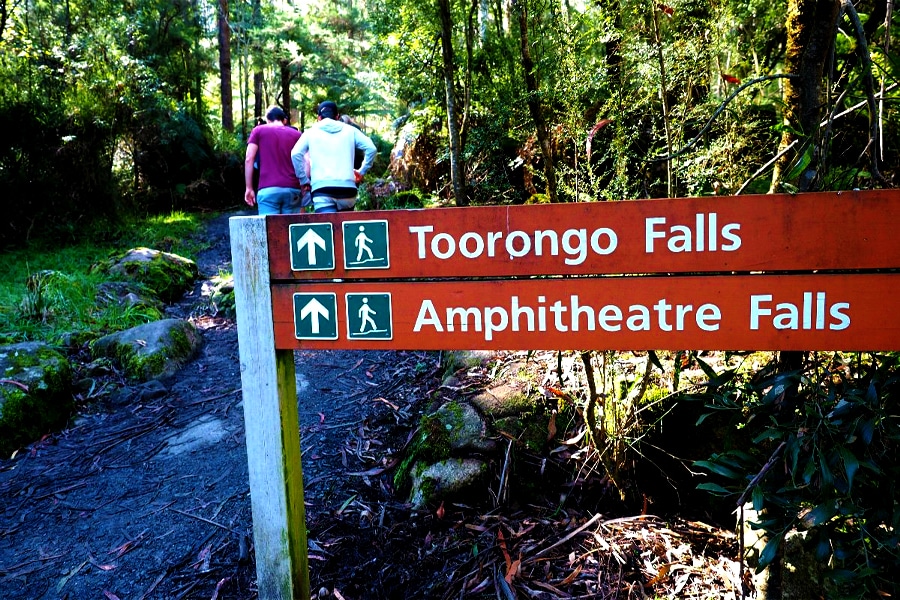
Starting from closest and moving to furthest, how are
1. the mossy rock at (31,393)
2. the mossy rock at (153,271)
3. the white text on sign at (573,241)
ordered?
the white text on sign at (573,241) < the mossy rock at (31,393) < the mossy rock at (153,271)

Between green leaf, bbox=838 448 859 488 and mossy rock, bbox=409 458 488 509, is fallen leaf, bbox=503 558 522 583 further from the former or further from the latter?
green leaf, bbox=838 448 859 488

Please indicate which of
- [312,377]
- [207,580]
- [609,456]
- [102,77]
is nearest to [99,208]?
[102,77]

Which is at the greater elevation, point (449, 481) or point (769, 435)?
point (769, 435)

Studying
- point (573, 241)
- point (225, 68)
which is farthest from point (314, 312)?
point (225, 68)

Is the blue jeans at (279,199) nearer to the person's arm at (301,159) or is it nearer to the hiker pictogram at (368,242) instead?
the person's arm at (301,159)

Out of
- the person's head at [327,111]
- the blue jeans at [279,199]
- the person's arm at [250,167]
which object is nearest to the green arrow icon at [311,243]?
the person's head at [327,111]

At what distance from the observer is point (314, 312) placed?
73.3 inches

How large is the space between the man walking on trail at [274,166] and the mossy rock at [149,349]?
153cm

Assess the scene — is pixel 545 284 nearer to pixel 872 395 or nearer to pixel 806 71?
pixel 872 395

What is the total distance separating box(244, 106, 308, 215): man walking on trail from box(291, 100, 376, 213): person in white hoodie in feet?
1.05

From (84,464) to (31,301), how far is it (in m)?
3.09

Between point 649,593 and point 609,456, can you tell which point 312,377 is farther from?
point 649,593

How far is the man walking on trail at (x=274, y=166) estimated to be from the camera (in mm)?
5934

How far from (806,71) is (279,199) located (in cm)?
497
